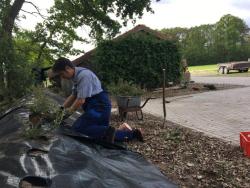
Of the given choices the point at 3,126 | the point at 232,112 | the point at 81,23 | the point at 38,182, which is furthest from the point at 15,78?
the point at 81,23

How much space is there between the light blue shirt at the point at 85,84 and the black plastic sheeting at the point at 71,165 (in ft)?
1.93

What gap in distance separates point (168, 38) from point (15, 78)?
465 inches

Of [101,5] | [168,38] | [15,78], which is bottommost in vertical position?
[15,78]

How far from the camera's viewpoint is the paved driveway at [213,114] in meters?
8.11

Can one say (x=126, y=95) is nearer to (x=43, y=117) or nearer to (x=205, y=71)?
(x=43, y=117)

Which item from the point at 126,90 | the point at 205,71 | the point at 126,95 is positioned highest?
the point at 126,90

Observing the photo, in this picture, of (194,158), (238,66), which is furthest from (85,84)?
(238,66)

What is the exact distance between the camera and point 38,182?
3621 mm

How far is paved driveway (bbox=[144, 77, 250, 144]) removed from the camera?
811cm

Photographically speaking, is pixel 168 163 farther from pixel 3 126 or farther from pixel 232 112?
pixel 232 112

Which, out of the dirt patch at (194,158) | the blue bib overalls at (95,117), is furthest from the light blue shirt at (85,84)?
the dirt patch at (194,158)

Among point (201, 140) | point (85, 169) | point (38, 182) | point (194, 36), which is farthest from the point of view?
point (194, 36)

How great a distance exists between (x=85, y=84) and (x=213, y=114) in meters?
5.75

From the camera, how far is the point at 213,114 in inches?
411
